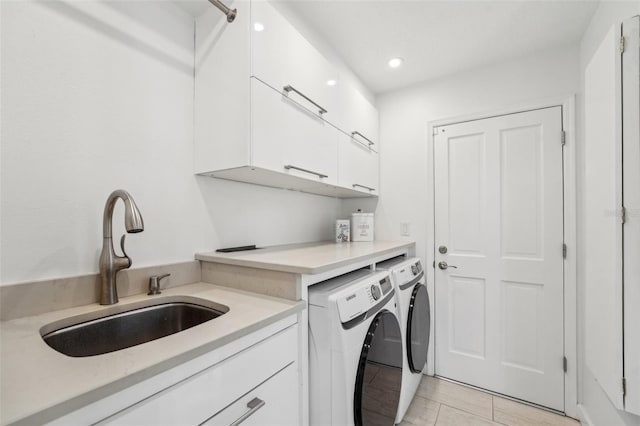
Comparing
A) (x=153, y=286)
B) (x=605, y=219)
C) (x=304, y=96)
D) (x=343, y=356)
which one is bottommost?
(x=343, y=356)

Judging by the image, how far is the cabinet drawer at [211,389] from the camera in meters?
0.64

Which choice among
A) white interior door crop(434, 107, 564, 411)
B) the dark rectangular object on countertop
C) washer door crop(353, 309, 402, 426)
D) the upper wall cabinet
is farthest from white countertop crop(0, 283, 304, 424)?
white interior door crop(434, 107, 564, 411)

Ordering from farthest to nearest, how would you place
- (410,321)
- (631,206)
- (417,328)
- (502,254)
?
(502,254), (417,328), (410,321), (631,206)

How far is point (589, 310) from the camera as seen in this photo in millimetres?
1438

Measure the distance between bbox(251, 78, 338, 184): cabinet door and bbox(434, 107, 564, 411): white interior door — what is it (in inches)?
43.3

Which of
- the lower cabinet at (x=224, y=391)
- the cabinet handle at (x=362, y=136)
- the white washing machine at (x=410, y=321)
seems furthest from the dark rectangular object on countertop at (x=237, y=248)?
the cabinet handle at (x=362, y=136)

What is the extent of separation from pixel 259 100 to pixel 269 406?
1.23m

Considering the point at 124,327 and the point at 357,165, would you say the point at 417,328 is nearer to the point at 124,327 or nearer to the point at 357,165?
the point at 357,165

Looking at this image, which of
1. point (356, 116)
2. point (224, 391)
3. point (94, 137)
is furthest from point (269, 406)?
point (356, 116)

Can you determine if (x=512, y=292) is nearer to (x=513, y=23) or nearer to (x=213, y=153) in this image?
(x=513, y=23)

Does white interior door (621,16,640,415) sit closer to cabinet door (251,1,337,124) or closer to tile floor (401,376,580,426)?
tile floor (401,376,580,426)

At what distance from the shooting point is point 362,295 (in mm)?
1278

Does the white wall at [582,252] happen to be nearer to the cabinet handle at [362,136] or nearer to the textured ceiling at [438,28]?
the textured ceiling at [438,28]

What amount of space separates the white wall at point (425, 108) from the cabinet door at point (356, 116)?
206mm
